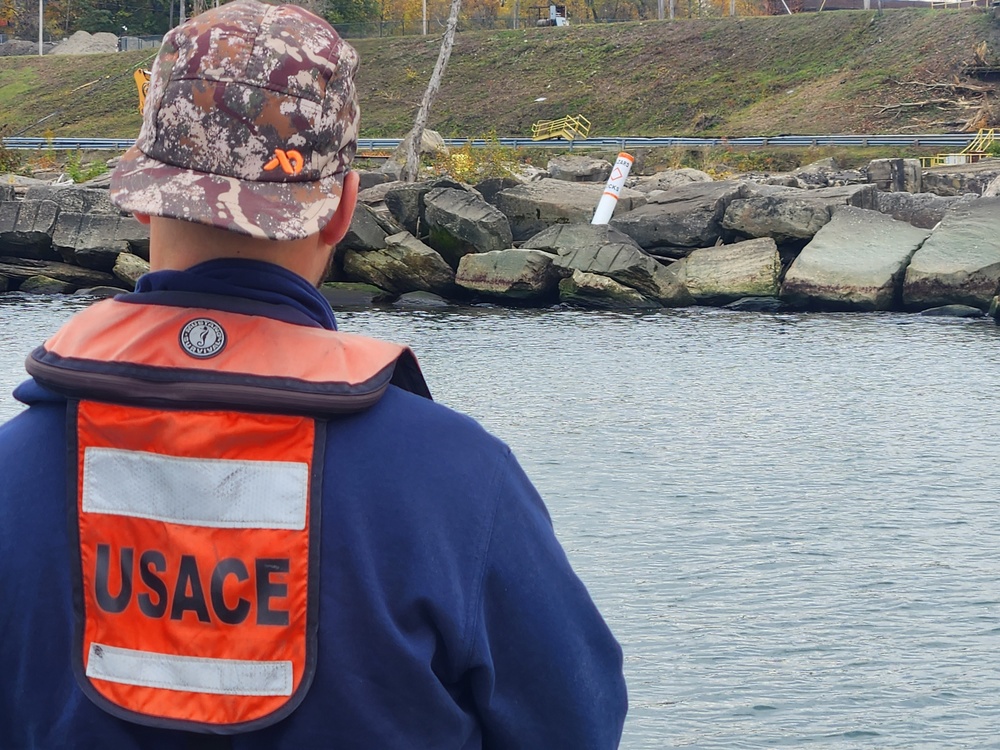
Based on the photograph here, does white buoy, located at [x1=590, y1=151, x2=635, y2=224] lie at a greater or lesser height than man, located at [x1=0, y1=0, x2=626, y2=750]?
lesser

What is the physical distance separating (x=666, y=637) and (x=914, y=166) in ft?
86.7

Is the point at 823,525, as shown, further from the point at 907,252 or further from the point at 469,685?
the point at 907,252

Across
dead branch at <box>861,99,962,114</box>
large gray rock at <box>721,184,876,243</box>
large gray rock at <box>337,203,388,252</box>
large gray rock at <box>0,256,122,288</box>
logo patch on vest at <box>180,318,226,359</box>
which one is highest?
logo patch on vest at <box>180,318,226,359</box>

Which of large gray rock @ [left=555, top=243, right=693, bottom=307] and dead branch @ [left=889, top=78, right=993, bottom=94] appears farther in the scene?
dead branch @ [left=889, top=78, right=993, bottom=94]

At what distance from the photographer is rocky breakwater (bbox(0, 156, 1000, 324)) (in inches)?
919

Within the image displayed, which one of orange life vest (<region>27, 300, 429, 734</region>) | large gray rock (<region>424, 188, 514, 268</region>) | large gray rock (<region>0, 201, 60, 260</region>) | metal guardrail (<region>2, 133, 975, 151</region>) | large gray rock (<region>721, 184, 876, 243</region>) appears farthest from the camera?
metal guardrail (<region>2, 133, 975, 151</region>)

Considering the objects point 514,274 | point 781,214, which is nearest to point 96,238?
point 514,274

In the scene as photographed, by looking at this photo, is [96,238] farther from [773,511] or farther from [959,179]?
[773,511]

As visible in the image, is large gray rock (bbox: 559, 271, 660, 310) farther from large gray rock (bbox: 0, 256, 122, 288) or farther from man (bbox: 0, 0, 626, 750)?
man (bbox: 0, 0, 626, 750)

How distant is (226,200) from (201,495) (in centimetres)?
37

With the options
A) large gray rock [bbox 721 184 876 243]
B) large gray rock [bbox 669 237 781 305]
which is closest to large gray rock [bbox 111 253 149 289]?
large gray rock [bbox 669 237 781 305]

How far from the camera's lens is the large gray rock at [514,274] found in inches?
984

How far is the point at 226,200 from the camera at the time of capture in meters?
1.80

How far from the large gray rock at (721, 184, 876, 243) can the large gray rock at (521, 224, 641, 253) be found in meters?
1.88
